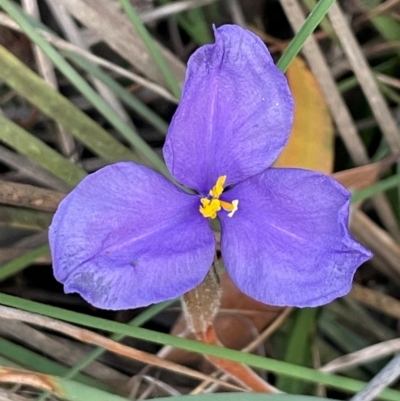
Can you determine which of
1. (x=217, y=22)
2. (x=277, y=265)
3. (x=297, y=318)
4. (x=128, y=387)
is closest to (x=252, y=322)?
(x=297, y=318)

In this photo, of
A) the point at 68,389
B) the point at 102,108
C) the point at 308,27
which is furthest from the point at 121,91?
the point at 68,389

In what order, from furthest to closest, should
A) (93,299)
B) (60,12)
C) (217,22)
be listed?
(217,22) < (60,12) < (93,299)

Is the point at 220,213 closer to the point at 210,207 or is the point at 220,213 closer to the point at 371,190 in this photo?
the point at 210,207

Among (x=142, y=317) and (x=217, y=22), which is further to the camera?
(x=217, y=22)

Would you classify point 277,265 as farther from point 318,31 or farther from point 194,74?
point 318,31

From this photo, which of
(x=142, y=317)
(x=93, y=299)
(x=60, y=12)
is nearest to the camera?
(x=93, y=299)

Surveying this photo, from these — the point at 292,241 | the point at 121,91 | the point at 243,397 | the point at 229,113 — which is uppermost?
the point at 121,91

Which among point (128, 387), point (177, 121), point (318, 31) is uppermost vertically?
point (318, 31)
